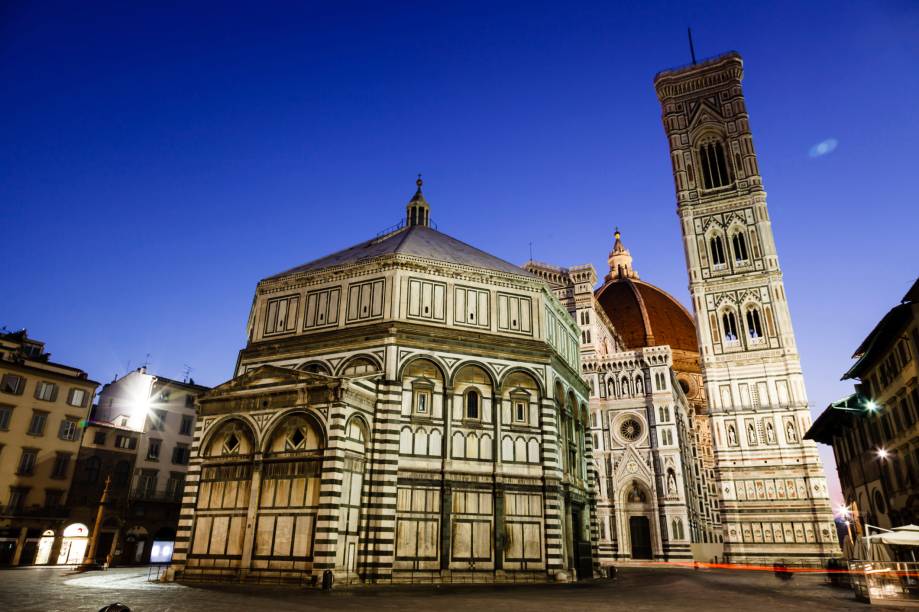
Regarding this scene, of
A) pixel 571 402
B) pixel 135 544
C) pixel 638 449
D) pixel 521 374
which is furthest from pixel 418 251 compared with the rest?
pixel 638 449

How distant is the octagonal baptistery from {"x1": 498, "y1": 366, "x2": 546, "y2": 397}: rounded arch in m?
0.05

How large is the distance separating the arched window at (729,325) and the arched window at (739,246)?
18.2ft

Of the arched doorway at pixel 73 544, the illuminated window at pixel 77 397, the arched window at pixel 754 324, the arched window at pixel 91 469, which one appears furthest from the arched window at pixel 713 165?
the arched doorway at pixel 73 544

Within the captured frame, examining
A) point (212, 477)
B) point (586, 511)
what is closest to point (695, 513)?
point (586, 511)

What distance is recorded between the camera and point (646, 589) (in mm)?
21422

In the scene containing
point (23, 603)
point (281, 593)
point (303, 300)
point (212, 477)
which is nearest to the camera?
point (23, 603)

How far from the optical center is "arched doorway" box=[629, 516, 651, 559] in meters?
50.4

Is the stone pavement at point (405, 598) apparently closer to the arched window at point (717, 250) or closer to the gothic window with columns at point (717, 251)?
the gothic window with columns at point (717, 251)

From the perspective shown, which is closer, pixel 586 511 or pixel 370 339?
pixel 370 339

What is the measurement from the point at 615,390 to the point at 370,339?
35046mm

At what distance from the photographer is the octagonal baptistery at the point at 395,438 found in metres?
21.9

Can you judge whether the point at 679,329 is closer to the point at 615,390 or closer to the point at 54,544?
the point at 615,390

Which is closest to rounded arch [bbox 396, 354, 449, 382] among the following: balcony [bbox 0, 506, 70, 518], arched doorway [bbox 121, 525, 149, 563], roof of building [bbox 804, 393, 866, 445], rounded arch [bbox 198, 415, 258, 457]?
rounded arch [bbox 198, 415, 258, 457]

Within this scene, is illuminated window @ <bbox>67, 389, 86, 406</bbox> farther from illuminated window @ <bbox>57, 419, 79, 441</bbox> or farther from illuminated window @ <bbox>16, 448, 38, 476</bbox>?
illuminated window @ <bbox>16, 448, 38, 476</bbox>
